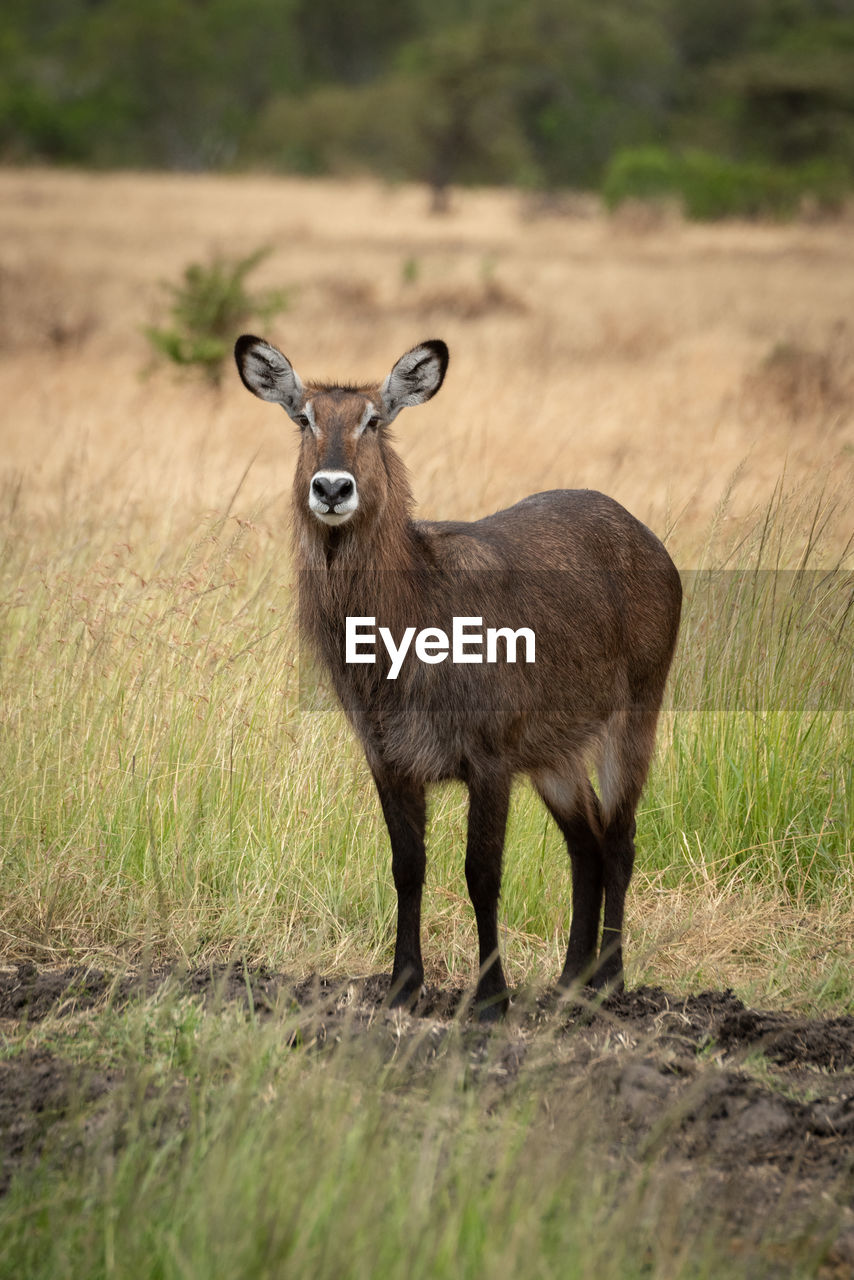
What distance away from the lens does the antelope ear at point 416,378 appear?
3.98 meters

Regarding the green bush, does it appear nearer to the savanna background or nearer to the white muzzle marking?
the savanna background

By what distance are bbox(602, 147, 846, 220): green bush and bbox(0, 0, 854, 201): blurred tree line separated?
1.21 metres

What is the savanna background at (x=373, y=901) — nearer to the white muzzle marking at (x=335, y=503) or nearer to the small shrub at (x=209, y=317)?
the small shrub at (x=209, y=317)

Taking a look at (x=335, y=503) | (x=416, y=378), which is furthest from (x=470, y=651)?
(x=416, y=378)

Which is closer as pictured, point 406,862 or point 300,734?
point 406,862

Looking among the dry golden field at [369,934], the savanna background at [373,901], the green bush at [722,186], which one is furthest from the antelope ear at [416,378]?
the green bush at [722,186]

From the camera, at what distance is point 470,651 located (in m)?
3.86

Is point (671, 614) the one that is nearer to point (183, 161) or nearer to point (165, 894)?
point (165, 894)

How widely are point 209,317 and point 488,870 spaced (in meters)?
10.8

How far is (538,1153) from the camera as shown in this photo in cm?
260

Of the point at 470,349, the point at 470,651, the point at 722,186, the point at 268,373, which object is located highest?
the point at 722,186

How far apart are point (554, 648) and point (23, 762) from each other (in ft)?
6.11

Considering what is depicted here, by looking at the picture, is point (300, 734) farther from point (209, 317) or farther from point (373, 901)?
point (209, 317)

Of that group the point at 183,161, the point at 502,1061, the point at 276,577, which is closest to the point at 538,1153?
the point at 502,1061
